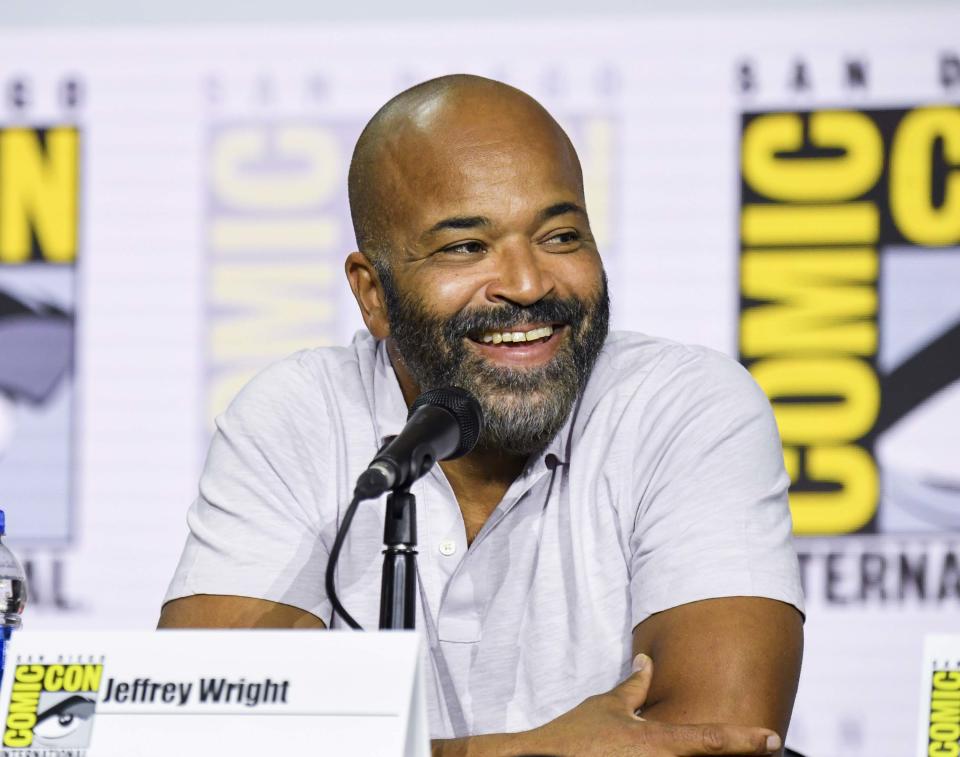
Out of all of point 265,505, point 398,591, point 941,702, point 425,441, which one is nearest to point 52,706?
point 398,591

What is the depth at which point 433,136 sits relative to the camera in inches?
85.7

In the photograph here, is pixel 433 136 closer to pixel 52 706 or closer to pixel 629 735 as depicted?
pixel 629 735

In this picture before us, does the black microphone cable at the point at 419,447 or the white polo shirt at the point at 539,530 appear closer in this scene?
the black microphone cable at the point at 419,447

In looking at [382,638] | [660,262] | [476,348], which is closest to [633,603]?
[476,348]

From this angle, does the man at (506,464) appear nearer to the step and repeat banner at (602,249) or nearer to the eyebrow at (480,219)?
the eyebrow at (480,219)

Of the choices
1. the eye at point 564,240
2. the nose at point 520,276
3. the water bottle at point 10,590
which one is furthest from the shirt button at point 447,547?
the water bottle at point 10,590

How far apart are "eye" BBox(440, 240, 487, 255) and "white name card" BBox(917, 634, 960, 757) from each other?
0.97m

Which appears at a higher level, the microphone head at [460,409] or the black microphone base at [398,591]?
the microphone head at [460,409]

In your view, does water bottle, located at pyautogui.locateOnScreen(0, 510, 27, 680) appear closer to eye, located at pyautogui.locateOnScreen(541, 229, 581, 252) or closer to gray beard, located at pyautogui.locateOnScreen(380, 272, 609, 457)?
gray beard, located at pyautogui.locateOnScreen(380, 272, 609, 457)

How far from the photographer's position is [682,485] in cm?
198

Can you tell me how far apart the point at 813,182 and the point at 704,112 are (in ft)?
1.08

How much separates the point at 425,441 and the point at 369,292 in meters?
0.93

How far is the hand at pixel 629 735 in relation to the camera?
1.56 m

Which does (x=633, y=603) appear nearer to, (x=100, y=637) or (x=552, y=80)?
(x=100, y=637)
